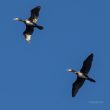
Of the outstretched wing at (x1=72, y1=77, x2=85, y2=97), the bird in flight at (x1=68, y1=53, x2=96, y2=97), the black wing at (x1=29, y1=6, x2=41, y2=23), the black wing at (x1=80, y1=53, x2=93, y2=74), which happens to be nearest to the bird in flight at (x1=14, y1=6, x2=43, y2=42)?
the black wing at (x1=29, y1=6, x2=41, y2=23)

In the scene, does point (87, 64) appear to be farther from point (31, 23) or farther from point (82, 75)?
point (31, 23)

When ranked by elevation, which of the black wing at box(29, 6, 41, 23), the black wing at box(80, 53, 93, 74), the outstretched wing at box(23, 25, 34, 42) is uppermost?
the black wing at box(29, 6, 41, 23)

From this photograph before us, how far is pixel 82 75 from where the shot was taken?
158ft

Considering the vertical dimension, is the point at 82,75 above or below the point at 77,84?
above

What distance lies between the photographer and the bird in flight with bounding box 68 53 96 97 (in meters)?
47.2

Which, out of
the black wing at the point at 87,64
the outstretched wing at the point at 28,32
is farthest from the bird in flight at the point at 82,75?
the outstretched wing at the point at 28,32

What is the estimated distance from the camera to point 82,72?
158 ft

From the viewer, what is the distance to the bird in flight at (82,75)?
47.2m

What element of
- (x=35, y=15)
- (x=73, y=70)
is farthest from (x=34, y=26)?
(x=73, y=70)

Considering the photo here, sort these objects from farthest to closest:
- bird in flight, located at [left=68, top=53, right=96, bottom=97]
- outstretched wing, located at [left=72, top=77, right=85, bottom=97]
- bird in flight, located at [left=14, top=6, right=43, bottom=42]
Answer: bird in flight, located at [left=14, top=6, right=43, bottom=42], outstretched wing, located at [left=72, top=77, right=85, bottom=97], bird in flight, located at [left=68, top=53, right=96, bottom=97]

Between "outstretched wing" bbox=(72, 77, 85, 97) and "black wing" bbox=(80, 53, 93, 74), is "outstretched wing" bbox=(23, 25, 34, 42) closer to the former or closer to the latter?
"outstretched wing" bbox=(72, 77, 85, 97)

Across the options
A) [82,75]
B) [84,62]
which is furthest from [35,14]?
[82,75]

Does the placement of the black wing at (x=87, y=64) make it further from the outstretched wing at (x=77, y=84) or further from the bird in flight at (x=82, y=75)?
the outstretched wing at (x=77, y=84)

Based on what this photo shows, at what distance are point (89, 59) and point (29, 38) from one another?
23.9ft
